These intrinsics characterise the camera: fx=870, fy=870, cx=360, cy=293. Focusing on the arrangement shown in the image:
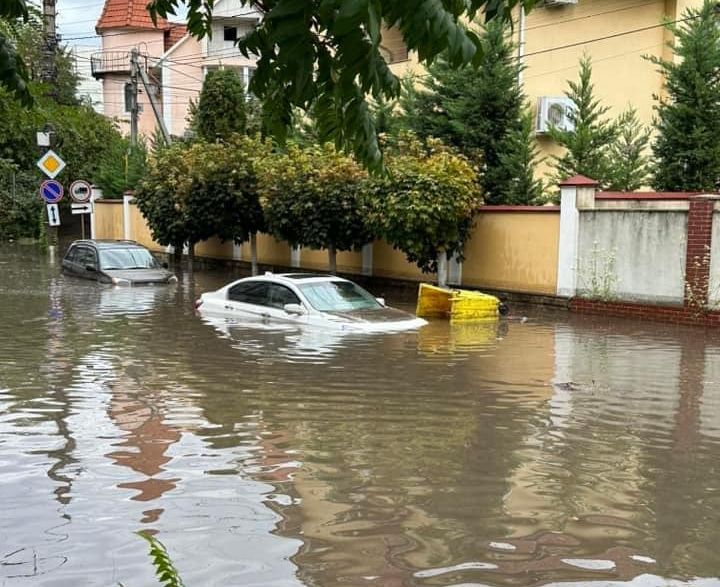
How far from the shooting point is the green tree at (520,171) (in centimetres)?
2202

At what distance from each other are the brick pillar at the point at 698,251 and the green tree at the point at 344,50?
13.2m

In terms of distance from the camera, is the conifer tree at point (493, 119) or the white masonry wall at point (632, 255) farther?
the conifer tree at point (493, 119)

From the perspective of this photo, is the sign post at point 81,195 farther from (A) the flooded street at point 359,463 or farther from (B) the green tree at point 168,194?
(A) the flooded street at point 359,463

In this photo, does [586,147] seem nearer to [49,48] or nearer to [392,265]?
[392,265]

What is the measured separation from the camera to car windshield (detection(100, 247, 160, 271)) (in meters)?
23.4

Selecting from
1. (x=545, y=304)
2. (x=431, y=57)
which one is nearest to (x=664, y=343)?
(x=545, y=304)

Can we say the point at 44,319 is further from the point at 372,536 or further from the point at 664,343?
the point at 372,536

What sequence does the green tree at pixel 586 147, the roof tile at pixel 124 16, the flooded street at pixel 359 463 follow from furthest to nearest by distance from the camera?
the roof tile at pixel 124 16 → the green tree at pixel 586 147 → the flooded street at pixel 359 463

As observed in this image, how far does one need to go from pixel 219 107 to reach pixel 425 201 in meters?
14.1

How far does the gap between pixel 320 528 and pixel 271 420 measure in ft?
9.80

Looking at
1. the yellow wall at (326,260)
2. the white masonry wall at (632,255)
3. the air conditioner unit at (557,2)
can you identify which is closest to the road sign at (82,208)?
the yellow wall at (326,260)

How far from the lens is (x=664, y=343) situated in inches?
547

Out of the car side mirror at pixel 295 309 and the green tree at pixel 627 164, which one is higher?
the green tree at pixel 627 164

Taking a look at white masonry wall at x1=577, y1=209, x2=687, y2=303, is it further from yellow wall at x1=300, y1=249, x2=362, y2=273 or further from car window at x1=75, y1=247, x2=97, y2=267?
car window at x1=75, y1=247, x2=97, y2=267
